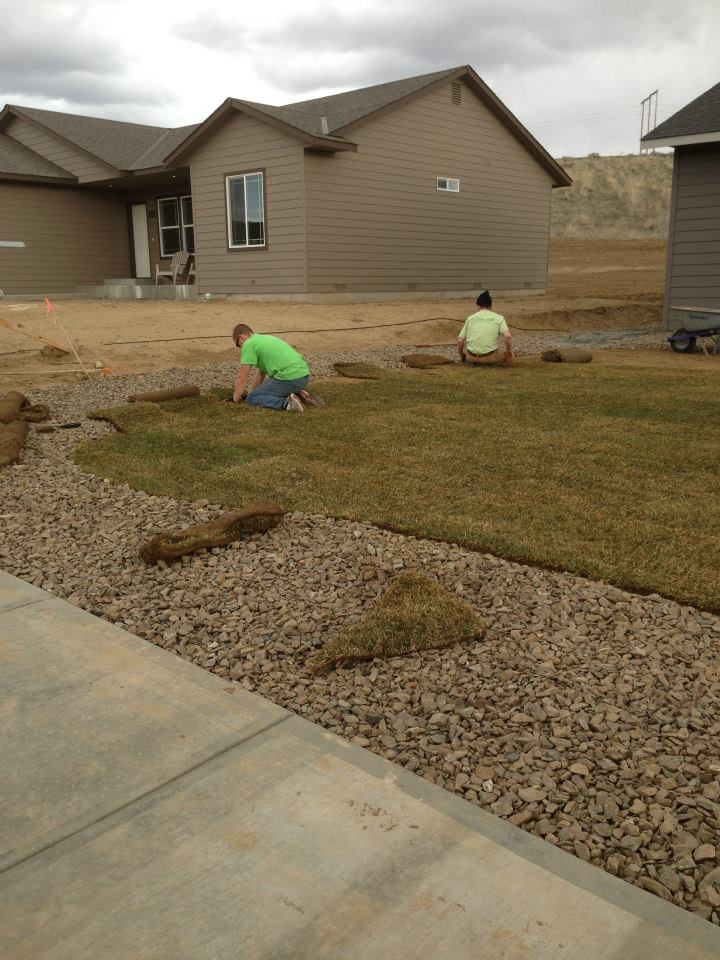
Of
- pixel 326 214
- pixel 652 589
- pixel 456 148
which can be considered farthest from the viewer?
pixel 456 148

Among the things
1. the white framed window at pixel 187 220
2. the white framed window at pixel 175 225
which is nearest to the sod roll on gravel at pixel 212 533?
the white framed window at pixel 175 225

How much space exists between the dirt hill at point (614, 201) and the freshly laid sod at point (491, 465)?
54125 mm

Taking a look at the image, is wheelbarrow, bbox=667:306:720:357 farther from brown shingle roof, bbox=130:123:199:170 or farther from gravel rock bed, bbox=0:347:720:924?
brown shingle roof, bbox=130:123:199:170

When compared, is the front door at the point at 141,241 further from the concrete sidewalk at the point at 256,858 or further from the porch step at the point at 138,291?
the concrete sidewalk at the point at 256,858

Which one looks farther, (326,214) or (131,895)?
(326,214)

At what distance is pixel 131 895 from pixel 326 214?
17251 mm

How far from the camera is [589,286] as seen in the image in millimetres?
29219

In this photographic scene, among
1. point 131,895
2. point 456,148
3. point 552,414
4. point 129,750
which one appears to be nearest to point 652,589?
point 129,750

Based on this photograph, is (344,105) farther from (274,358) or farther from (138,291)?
(274,358)

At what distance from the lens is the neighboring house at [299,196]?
17.6 meters

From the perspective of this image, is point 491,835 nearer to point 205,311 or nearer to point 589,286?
point 205,311

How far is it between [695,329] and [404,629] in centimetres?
1050

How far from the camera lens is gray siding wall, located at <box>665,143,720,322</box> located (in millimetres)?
13164

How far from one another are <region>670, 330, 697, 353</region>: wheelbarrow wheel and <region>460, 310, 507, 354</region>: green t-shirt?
3334mm
